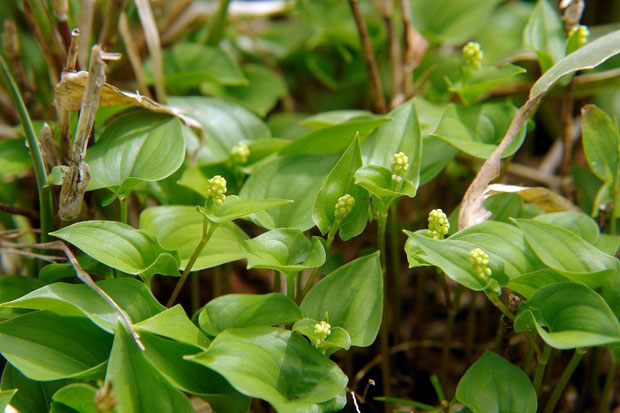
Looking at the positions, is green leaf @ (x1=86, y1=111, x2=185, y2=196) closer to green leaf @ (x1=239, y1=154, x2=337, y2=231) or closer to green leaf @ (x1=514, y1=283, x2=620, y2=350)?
green leaf @ (x1=239, y1=154, x2=337, y2=231)

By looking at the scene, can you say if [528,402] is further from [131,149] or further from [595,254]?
[131,149]

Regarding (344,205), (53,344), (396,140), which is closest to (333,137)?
(396,140)

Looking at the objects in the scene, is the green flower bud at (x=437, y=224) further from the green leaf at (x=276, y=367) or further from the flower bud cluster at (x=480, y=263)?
Answer: the green leaf at (x=276, y=367)

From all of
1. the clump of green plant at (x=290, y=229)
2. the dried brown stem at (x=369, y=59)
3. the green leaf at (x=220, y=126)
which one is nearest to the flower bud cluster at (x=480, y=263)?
the clump of green plant at (x=290, y=229)

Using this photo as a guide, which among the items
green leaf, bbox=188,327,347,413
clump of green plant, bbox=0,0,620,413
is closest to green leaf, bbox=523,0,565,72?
clump of green plant, bbox=0,0,620,413

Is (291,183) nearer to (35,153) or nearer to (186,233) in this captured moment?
(186,233)

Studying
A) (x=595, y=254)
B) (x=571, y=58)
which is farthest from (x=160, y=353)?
(x=571, y=58)

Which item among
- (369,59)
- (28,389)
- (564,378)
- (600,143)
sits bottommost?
(564,378)
